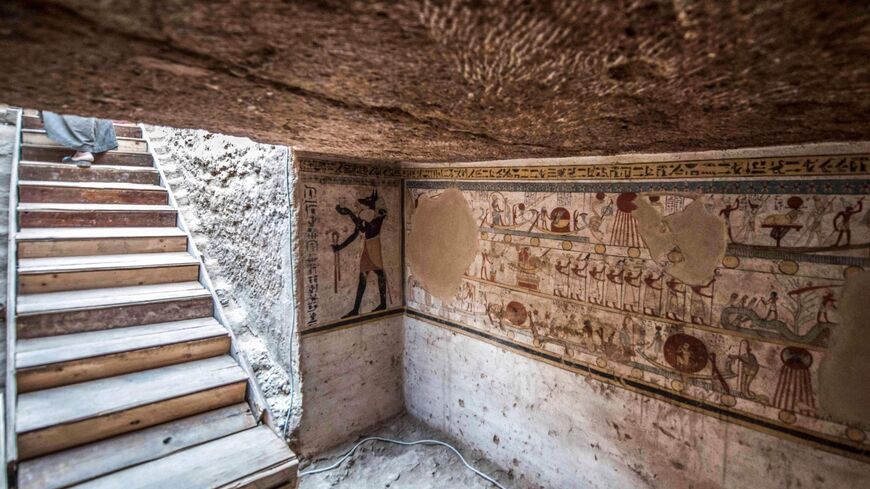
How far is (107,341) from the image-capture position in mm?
2838

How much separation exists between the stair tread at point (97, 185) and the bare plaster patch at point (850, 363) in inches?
194

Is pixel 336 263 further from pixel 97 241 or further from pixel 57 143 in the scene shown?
pixel 57 143

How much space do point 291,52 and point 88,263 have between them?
11.0 ft

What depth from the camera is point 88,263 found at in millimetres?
3262

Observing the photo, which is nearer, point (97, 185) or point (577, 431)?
point (577, 431)

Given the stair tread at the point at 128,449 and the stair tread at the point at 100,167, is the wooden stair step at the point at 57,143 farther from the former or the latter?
the stair tread at the point at 128,449

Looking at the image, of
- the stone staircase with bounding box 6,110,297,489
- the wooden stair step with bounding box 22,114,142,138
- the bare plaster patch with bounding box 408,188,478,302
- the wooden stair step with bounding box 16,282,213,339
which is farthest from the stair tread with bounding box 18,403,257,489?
the wooden stair step with bounding box 22,114,142,138

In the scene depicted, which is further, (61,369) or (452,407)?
(452,407)

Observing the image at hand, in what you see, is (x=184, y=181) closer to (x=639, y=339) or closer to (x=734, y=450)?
(x=639, y=339)

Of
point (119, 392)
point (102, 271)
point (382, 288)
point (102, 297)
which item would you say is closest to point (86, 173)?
point (102, 271)

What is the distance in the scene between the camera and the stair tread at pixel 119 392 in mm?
2346

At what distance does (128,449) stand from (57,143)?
3.34 m

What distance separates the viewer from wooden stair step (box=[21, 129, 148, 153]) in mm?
4180

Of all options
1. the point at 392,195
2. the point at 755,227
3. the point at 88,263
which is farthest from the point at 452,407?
the point at 88,263
